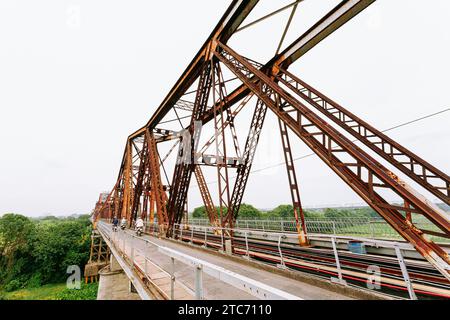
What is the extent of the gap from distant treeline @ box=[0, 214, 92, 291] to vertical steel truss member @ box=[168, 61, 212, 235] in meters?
48.0

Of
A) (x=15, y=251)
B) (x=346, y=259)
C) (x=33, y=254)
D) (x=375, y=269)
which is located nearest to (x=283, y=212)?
(x=346, y=259)

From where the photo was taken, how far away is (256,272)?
5348 millimetres

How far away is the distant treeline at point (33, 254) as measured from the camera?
139 ft

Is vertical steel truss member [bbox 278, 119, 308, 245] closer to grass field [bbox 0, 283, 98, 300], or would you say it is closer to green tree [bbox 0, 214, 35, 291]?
grass field [bbox 0, 283, 98, 300]

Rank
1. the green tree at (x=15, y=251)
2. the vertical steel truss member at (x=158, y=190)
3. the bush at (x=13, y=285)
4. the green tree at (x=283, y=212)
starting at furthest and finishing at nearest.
A: the green tree at (x=283, y=212) < the green tree at (x=15, y=251) < the bush at (x=13, y=285) < the vertical steel truss member at (x=158, y=190)

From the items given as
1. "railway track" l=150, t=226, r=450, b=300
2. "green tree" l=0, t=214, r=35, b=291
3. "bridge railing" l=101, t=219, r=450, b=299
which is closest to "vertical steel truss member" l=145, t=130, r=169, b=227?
"bridge railing" l=101, t=219, r=450, b=299

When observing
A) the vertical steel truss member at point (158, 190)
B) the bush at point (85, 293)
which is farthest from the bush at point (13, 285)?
the vertical steel truss member at point (158, 190)

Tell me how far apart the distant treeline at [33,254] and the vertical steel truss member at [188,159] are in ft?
158

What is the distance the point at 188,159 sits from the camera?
36.9 ft

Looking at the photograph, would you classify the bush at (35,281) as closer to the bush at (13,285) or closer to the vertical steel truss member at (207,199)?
the bush at (13,285)

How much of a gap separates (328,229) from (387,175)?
38.7 feet

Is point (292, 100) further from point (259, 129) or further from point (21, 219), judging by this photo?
point (21, 219)
